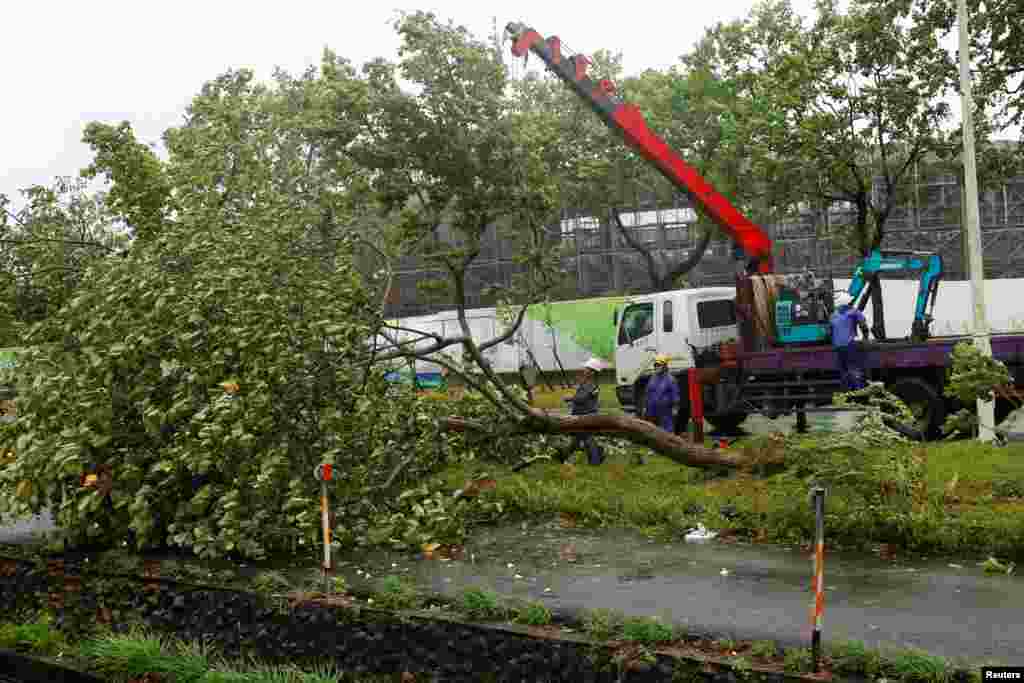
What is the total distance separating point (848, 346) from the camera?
53.3ft

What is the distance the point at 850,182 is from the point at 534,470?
47.7ft

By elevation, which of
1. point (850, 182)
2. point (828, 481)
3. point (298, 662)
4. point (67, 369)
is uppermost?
point (850, 182)

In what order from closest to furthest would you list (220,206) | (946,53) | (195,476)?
1. (195,476)
2. (220,206)
3. (946,53)

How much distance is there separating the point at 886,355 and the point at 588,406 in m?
4.34

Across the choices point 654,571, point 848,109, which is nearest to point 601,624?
point 654,571

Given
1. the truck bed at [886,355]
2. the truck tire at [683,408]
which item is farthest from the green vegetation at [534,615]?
the truck tire at [683,408]

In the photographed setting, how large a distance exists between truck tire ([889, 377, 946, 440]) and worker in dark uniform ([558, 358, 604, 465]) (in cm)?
415

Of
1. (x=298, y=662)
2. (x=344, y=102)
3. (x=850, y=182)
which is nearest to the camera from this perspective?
(x=298, y=662)

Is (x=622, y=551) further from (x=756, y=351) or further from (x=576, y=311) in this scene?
(x=576, y=311)

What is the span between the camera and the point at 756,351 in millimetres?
18062

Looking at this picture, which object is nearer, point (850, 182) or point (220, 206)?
point (220, 206)

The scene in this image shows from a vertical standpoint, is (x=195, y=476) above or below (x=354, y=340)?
below

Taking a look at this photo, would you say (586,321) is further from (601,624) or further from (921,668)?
(921,668)

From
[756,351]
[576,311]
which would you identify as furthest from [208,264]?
[576,311]
